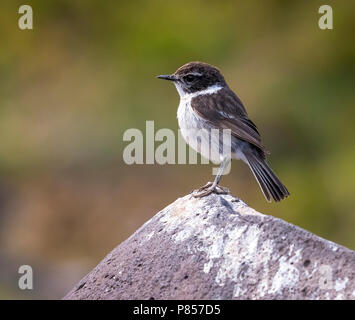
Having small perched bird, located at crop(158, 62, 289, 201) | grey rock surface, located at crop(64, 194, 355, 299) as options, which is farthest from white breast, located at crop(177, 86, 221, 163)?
grey rock surface, located at crop(64, 194, 355, 299)

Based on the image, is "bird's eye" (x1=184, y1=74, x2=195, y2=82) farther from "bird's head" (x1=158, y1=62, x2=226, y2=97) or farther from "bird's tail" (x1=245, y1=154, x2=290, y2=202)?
"bird's tail" (x1=245, y1=154, x2=290, y2=202)

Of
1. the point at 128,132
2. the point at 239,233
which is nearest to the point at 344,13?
the point at 128,132

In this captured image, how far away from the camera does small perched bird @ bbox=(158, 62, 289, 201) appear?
8617 mm

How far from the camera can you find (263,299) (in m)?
6.34

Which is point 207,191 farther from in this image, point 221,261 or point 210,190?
point 221,261

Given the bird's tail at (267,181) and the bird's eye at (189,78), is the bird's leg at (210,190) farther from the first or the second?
the bird's eye at (189,78)

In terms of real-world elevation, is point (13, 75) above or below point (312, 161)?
above

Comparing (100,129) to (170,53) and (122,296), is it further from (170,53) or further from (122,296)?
(122,296)

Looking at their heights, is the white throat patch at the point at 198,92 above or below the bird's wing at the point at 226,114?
above

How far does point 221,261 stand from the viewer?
669 centimetres

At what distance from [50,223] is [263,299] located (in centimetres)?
1034

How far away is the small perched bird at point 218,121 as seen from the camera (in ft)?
28.3

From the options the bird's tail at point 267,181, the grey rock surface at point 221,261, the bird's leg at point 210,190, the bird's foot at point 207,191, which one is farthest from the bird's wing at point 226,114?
the grey rock surface at point 221,261

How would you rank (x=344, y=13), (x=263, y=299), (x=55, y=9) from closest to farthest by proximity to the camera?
(x=263, y=299), (x=344, y=13), (x=55, y=9)
